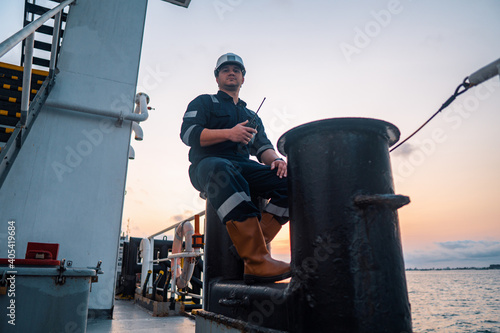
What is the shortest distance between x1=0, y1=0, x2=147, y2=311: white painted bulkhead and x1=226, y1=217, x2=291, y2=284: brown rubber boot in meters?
2.83

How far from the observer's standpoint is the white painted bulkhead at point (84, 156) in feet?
11.0

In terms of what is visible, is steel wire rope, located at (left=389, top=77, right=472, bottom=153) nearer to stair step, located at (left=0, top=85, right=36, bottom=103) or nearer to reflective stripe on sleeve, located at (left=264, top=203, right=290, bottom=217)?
reflective stripe on sleeve, located at (left=264, top=203, right=290, bottom=217)

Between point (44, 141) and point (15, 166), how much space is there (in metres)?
0.40

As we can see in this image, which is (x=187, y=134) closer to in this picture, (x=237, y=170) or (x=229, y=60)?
(x=237, y=170)

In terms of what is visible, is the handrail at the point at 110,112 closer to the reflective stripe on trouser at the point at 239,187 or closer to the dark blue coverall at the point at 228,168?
the dark blue coverall at the point at 228,168

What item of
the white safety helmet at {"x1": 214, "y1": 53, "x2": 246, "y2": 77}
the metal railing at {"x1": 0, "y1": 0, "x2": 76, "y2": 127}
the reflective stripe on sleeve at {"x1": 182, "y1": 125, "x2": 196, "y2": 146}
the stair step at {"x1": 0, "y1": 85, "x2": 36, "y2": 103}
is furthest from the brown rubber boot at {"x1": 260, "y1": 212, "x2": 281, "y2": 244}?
the stair step at {"x1": 0, "y1": 85, "x2": 36, "y2": 103}

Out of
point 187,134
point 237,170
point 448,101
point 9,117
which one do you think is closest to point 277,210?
point 237,170

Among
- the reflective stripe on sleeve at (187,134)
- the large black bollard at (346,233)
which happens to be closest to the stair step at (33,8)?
the reflective stripe on sleeve at (187,134)

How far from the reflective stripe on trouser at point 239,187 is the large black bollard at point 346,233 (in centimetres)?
33

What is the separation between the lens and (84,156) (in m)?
3.66

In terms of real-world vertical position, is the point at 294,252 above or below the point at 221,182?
below

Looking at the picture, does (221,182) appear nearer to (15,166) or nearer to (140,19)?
(15,166)

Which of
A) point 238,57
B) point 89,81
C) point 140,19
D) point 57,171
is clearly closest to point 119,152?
point 57,171

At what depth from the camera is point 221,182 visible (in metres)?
1.36
